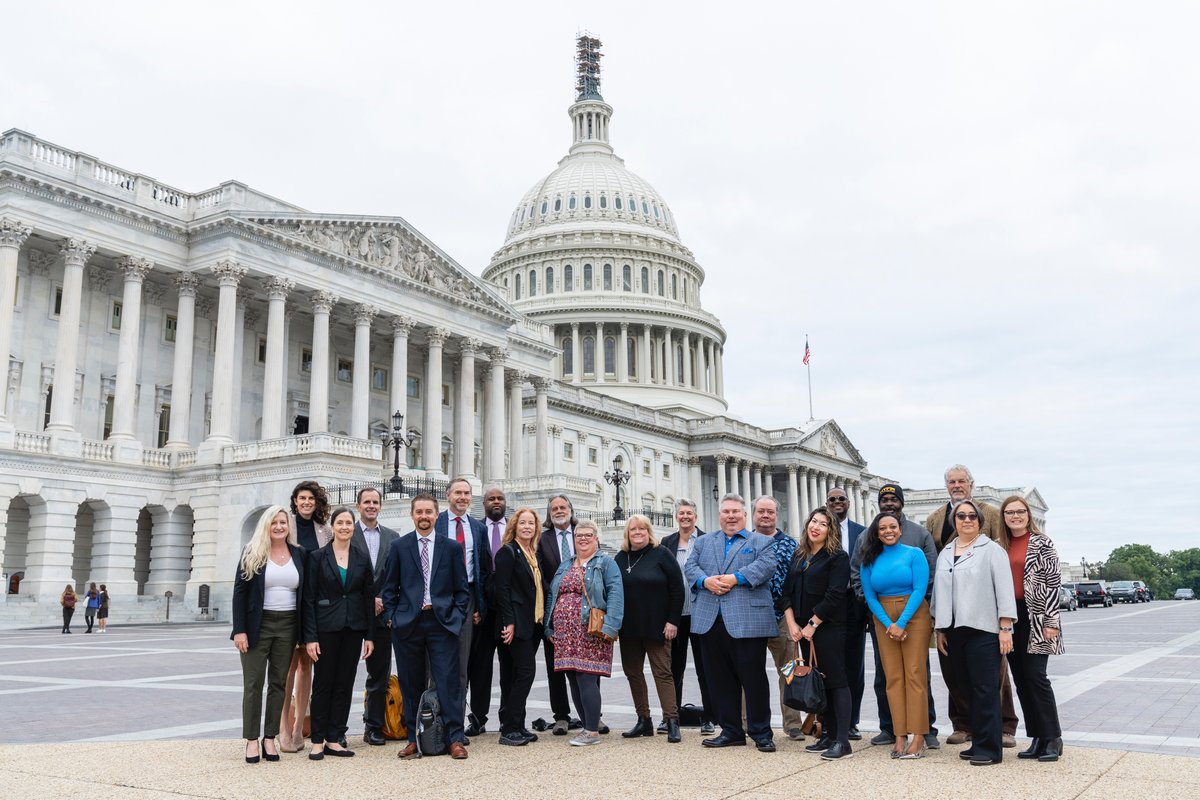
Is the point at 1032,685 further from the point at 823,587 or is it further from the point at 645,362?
the point at 645,362

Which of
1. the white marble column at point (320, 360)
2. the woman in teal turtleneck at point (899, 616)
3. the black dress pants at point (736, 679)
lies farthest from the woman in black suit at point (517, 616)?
the white marble column at point (320, 360)

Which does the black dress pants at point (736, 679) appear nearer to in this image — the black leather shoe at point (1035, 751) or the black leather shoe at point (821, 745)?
the black leather shoe at point (821, 745)

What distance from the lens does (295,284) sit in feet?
156

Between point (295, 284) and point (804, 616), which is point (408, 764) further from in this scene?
point (295, 284)

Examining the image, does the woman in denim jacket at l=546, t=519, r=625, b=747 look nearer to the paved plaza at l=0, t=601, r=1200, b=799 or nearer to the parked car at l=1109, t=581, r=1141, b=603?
the paved plaza at l=0, t=601, r=1200, b=799

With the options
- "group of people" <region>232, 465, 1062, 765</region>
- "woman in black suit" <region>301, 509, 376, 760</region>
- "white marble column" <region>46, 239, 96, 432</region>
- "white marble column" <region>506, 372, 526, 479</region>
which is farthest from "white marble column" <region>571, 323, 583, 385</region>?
"woman in black suit" <region>301, 509, 376, 760</region>

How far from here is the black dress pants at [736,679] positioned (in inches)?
398

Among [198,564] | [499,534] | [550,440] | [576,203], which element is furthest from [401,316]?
[576,203]

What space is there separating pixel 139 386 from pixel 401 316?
493 inches

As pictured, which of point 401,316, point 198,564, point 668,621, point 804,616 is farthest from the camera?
point 401,316

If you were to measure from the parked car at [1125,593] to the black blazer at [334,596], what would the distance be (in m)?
71.5

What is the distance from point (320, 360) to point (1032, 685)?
4226 centimetres

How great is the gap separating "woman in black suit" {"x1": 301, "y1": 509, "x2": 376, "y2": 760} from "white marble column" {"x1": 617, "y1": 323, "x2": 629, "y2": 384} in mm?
98381

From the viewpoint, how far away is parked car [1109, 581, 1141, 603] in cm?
7312
